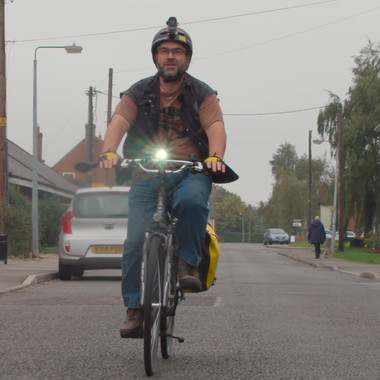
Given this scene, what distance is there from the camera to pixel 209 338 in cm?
645

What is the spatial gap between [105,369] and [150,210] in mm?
992

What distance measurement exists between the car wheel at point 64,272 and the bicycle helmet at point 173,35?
9.28 m

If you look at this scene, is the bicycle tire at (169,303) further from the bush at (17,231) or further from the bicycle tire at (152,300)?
the bush at (17,231)

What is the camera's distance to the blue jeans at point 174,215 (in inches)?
194

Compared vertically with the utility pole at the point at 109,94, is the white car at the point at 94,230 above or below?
below

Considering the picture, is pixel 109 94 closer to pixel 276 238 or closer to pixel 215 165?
pixel 276 238

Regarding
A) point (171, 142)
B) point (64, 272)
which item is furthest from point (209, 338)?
point (64, 272)

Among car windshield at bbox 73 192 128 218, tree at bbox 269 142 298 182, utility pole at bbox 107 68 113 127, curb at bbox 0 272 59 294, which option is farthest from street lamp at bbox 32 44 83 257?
tree at bbox 269 142 298 182

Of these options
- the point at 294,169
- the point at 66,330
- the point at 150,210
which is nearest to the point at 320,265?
the point at 66,330

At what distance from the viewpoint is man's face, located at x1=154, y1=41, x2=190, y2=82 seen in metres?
5.09

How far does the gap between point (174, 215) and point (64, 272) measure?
943 centimetres

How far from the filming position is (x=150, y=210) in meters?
4.96

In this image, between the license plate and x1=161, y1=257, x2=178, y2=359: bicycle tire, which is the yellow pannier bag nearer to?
x1=161, y1=257, x2=178, y2=359: bicycle tire

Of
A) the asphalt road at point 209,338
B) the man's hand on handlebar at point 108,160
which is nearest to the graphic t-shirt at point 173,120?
the man's hand on handlebar at point 108,160
